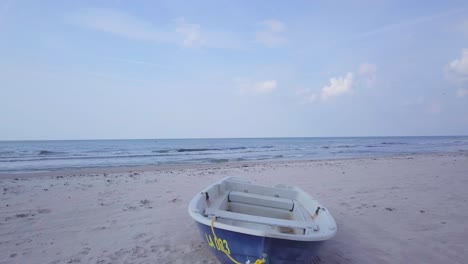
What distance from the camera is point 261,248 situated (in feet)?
9.16

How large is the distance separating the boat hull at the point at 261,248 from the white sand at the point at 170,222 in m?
1.01

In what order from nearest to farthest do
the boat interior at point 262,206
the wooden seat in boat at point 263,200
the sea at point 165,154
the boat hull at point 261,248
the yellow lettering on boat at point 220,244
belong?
the boat hull at point 261,248 < the yellow lettering on boat at point 220,244 < the boat interior at point 262,206 < the wooden seat in boat at point 263,200 < the sea at point 165,154

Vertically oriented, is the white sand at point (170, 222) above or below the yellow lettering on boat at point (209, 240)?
below

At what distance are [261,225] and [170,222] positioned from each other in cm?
216

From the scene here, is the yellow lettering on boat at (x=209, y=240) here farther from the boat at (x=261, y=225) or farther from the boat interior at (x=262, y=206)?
the boat interior at (x=262, y=206)

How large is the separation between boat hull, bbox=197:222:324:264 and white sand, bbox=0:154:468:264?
101cm

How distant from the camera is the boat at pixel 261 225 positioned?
2.81m

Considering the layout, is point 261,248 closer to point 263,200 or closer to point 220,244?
point 220,244

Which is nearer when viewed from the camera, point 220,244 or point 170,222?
point 220,244

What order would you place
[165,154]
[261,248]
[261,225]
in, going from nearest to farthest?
[261,248]
[261,225]
[165,154]

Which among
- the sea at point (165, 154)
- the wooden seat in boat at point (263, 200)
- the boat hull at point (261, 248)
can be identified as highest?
the boat hull at point (261, 248)

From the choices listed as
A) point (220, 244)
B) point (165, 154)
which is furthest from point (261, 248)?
point (165, 154)

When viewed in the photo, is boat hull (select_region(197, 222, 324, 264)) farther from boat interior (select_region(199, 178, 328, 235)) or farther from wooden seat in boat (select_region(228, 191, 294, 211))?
wooden seat in boat (select_region(228, 191, 294, 211))

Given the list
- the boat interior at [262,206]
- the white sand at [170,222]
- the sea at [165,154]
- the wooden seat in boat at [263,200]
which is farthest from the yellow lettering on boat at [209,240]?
the sea at [165,154]
